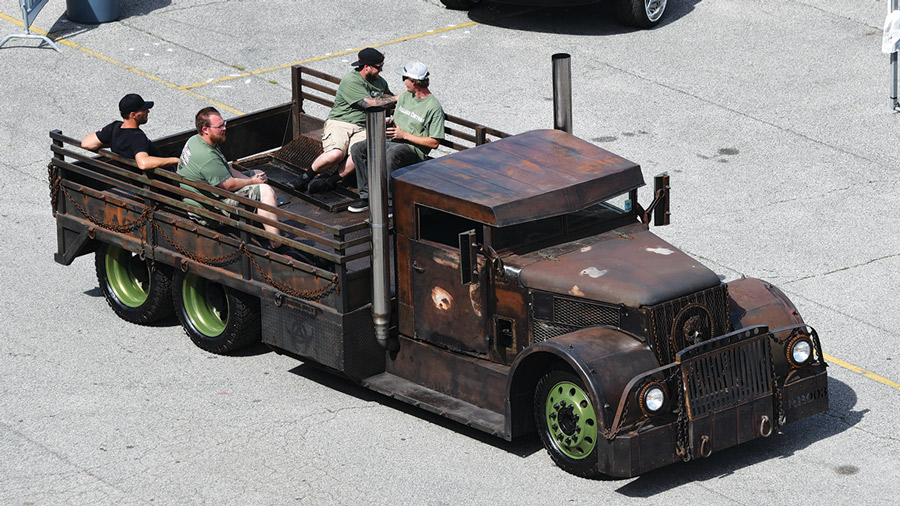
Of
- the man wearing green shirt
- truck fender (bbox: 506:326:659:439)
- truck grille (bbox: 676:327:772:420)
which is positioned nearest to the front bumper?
truck grille (bbox: 676:327:772:420)

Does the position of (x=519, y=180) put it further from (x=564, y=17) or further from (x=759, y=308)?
(x=564, y=17)

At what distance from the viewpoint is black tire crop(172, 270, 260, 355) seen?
12211mm

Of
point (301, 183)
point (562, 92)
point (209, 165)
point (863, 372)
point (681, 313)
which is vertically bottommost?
point (863, 372)

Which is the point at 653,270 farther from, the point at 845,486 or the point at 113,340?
the point at 113,340

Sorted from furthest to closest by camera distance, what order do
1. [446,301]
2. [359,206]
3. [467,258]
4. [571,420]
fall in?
[359,206]
[446,301]
[467,258]
[571,420]

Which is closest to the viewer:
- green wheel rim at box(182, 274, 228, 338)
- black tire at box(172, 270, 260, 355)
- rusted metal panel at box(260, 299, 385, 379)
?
rusted metal panel at box(260, 299, 385, 379)

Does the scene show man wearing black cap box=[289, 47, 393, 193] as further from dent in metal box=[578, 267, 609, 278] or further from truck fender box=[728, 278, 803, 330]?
truck fender box=[728, 278, 803, 330]

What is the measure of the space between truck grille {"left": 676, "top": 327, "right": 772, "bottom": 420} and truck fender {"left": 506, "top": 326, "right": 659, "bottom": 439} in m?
0.28

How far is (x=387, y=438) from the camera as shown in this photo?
11039mm

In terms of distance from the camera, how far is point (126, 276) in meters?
13.3

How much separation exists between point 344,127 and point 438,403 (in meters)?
3.54

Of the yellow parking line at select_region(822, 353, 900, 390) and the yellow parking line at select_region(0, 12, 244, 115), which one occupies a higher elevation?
the yellow parking line at select_region(0, 12, 244, 115)

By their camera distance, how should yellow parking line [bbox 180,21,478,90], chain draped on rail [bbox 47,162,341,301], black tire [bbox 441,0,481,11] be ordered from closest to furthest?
1. chain draped on rail [bbox 47,162,341,301]
2. yellow parking line [bbox 180,21,478,90]
3. black tire [bbox 441,0,481,11]

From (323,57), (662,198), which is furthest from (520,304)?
(323,57)
